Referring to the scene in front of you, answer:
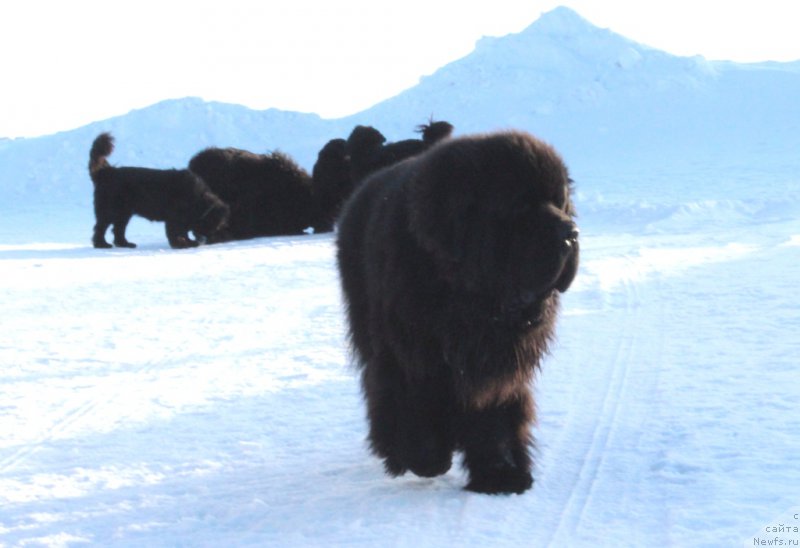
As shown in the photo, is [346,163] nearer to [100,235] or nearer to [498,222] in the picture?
[100,235]

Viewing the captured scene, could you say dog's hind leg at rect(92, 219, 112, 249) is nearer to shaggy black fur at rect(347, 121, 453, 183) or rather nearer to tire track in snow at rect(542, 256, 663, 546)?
shaggy black fur at rect(347, 121, 453, 183)

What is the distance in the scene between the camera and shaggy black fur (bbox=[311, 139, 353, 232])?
54.6 feet

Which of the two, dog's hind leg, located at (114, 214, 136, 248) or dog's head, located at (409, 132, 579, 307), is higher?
dog's head, located at (409, 132, 579, 307)

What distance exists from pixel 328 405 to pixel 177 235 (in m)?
9.39

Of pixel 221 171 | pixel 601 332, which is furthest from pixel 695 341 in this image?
pixel 221 171

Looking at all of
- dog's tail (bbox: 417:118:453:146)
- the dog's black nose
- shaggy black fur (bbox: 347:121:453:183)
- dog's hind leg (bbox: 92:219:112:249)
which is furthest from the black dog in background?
the dog's black nose

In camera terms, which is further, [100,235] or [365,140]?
[365,140]

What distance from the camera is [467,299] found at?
4008 mm

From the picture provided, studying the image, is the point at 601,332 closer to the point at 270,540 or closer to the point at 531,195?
the point at 531,195

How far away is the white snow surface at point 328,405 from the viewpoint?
3.84m

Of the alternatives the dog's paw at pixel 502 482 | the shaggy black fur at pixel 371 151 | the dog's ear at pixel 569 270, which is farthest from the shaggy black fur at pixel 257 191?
the dog's ear at pixel 569 270

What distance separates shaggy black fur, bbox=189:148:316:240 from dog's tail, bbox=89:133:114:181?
2204 millimetres

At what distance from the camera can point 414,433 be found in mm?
4223

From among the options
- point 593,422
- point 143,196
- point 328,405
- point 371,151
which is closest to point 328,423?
point 328,405
